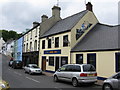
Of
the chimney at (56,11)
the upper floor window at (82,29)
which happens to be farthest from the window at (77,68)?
the chimney at (56,11)

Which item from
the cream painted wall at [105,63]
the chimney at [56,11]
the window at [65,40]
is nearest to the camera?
the cream painted wall at [105,63]

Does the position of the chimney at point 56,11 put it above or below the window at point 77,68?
above

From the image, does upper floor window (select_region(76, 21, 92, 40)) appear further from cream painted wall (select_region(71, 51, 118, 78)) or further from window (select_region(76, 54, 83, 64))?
cream painted wall (select_region(71, 51, 118, 78))

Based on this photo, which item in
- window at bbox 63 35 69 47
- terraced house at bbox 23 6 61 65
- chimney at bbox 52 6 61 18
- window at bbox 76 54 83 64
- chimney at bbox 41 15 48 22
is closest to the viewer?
window at bbox 76 54 83 64

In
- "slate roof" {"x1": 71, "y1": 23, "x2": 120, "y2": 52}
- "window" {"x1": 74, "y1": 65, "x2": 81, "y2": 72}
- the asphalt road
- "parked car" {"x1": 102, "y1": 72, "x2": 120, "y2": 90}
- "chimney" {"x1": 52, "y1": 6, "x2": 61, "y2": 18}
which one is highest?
"chimney" {"x1": 52, "y1": 6, "x2": 61, "y2": 18}

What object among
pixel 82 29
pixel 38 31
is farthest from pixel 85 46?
pixel 38 31

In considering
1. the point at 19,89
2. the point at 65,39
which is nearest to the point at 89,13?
the point at 65,39

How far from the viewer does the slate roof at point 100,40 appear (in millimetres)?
15153

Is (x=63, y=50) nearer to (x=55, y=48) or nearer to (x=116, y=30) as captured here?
(x=55, y=48)

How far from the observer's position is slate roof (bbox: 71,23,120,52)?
15153mm

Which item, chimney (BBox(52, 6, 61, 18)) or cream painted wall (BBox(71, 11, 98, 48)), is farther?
chimney (BBox(52, 6, 61, 18))

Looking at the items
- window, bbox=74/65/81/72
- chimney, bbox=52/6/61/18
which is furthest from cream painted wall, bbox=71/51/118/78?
chimney, bbox=52/6/61/18

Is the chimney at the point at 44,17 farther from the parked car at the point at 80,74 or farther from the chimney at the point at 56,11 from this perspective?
the parked car at the point at 80,74

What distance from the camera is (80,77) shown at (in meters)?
11.7
